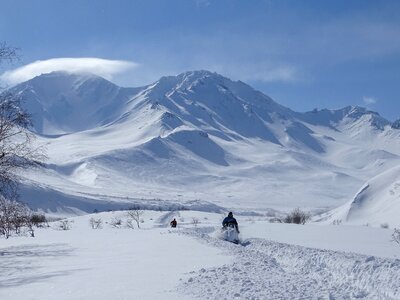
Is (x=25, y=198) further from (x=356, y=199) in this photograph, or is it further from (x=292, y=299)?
(x=292, y=299)

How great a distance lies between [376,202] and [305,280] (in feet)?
256

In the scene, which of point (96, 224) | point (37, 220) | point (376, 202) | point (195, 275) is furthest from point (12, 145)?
point (376, 202)

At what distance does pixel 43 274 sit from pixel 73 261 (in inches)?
112

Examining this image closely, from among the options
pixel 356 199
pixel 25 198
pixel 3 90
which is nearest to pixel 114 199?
pixel 25 198

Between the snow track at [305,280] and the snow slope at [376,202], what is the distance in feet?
188

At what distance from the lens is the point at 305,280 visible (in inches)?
526

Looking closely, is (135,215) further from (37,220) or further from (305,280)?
(305,280)

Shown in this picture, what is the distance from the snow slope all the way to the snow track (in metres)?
57.4

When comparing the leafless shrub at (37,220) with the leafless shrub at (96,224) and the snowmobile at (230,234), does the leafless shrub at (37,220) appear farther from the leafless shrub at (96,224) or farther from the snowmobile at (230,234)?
the snowmobile at (230,234)

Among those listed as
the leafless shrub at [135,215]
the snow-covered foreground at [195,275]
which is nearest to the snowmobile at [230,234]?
the snow-covered foreground at [195,275]

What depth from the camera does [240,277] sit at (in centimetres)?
1302

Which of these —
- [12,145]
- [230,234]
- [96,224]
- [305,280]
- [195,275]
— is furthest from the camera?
[96,224]

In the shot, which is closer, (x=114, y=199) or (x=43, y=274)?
(x=43, y=274)

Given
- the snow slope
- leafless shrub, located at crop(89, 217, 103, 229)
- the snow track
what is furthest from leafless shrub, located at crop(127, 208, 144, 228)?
the snow track
